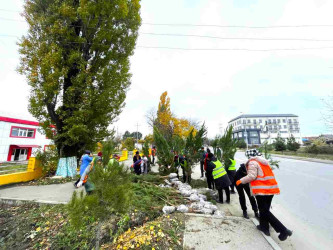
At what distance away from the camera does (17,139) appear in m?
21.0

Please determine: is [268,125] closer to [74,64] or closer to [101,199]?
[74,64]

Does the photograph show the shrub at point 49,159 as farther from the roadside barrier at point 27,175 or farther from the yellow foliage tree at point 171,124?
the yellow foliage tree at point 171,124

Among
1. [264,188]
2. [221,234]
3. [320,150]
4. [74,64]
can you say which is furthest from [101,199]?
[320,150]

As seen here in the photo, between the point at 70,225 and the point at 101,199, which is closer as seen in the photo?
the point at 101,199

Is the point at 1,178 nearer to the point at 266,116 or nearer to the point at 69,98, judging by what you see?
the point at 69,98

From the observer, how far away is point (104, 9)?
817 cm

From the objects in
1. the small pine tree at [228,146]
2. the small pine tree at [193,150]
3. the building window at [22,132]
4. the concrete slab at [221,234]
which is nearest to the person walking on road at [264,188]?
the concrete slab at [221,234]

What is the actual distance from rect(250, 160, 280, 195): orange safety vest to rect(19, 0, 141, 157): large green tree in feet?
25.0

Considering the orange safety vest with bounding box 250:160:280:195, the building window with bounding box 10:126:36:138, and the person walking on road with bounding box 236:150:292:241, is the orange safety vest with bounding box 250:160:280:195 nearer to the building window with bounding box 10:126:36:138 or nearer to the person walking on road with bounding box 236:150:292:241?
the person walking on road with bounding box 236:150:292:241

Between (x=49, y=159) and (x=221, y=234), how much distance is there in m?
9.36

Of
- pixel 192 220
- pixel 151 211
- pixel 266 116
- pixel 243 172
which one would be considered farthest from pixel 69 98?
pixel 266 116

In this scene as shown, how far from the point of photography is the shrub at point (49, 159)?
8.20m

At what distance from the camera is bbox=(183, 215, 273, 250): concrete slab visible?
107 inches

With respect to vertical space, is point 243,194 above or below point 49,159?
below
